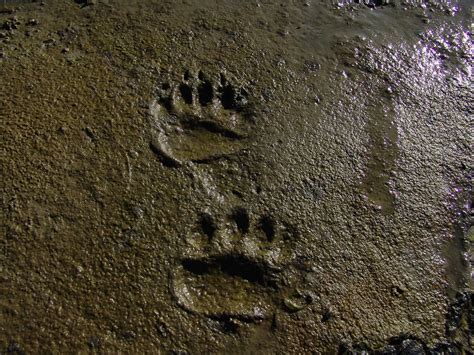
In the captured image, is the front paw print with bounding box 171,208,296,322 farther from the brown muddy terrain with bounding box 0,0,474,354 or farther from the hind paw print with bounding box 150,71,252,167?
the hind paw print with bounding box 150,71,252,167

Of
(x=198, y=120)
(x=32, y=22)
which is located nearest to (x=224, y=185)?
(x=198, y=120)

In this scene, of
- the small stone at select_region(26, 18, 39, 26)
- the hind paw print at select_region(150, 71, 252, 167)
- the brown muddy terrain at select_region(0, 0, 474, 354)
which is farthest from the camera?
the small stone at select_region(26, 18, 39, 26)

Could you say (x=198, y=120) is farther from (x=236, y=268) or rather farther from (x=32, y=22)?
(x=32, y=22)

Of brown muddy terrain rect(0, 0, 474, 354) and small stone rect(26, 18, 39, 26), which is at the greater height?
small stone rect(26, 18, 39, 26)

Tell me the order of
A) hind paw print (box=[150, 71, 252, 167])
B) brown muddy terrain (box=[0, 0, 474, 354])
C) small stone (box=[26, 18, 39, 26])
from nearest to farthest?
1. brown muddy terrain (box=[0, 0, 474, 354])
2. hind paw print (box=[150, 71, 252, 167])
3. small stone (box=[26, 18, 39, 26])

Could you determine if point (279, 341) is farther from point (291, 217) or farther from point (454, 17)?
point (454, 17)

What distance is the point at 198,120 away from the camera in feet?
6.26

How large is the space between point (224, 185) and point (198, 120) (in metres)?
0.29

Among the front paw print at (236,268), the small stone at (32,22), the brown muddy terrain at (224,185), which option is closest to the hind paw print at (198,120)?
the brown muddy terrain at (224,185)

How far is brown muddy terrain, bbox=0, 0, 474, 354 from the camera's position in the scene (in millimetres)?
1519

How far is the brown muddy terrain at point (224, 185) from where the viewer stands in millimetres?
1519

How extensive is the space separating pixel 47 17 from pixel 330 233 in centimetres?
153

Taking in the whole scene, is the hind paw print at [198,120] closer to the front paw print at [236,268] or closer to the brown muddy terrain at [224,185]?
the brown muddy terrain at [224,185]

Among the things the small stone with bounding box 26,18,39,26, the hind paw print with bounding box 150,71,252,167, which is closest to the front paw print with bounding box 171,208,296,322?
the hind paw print with bounding box 150,71,252,167
